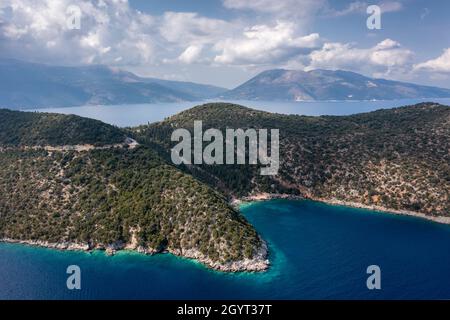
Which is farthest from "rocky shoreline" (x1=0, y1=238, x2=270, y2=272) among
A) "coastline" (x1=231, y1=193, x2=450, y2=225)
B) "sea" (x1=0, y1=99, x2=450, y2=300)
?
"coastline" (x1=231, y1=193, x2=450, y2=225)

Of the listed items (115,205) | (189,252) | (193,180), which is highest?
(193,180)

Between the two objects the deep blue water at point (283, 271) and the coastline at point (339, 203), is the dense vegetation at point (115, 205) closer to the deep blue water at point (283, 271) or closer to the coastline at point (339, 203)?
the deep blue water at point (283, 271)

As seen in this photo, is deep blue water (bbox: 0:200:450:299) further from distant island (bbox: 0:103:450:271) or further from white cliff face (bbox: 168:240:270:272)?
distant island (bbox: 0:103:450:271)

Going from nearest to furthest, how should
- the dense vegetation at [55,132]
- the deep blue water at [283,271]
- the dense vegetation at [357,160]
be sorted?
1. the deep blue water at [283,271]
2. the dense vegetation at [357,160]
3. the dense vegetation at [55,132]

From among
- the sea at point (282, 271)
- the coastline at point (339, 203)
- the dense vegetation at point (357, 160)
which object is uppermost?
the dense vegetation at point (357, 160)

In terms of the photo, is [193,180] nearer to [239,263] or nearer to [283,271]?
[239,263]

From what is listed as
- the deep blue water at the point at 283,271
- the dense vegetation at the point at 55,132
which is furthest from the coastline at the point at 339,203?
the dense vegetation at the point at 55,132

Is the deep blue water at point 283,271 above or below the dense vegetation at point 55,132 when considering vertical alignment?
below

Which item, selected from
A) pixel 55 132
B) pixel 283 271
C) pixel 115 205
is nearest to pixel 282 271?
pixel 283 271
